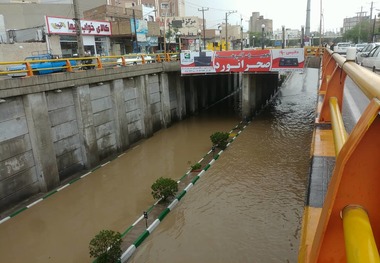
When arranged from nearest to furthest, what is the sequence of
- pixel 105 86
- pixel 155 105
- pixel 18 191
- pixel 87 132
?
pixel 18 191, pixel 87 132, pixel 105 86, pixel 155 105

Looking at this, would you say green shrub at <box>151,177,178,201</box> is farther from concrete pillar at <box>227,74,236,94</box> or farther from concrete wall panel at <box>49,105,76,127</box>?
concrete pillar at <box>227,74,236,94</box>

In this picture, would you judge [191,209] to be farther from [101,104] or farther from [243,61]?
[243,61]

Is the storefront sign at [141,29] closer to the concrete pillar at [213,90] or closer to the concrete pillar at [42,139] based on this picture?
the concrete pillar at [213,90]

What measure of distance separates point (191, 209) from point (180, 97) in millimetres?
16038

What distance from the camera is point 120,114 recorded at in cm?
1925

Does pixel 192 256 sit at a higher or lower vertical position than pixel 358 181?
lower

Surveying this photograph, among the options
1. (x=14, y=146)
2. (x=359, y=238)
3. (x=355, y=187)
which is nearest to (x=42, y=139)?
(x=14, y=146)

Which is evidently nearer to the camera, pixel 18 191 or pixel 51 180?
pixel 18 191

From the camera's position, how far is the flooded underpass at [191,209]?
9492 millimetres

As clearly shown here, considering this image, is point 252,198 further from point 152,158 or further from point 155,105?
point 155,105

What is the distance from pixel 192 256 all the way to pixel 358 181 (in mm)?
8240

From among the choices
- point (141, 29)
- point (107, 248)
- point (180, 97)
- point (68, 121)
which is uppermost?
point (141, 29)

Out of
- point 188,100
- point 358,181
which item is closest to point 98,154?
point 188,100

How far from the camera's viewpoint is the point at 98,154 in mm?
17266
